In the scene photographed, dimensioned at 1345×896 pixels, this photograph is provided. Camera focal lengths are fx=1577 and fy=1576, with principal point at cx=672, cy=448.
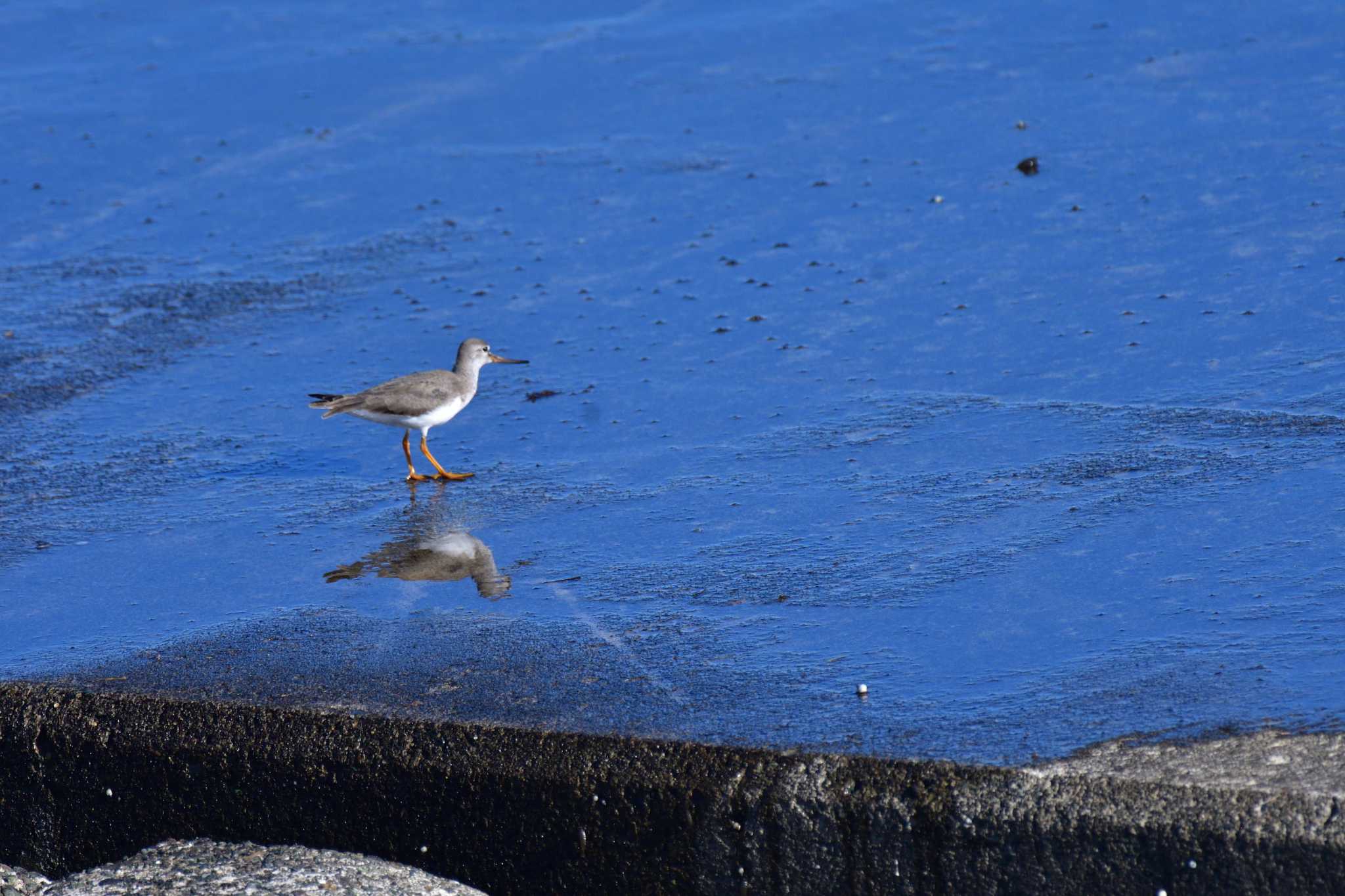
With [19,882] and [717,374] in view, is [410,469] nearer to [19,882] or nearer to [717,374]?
[717,374]

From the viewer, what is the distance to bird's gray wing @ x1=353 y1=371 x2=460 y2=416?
7.12m

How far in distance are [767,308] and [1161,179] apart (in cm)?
290

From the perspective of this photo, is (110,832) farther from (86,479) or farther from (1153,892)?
(1153,892)

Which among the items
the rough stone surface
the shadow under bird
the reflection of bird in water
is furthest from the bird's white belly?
the rough stone surface

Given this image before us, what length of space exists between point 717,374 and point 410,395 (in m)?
1.52

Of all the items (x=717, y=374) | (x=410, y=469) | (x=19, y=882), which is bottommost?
(x=19, y=882)

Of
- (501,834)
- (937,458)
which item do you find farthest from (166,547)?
(937,458)

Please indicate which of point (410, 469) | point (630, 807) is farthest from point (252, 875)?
point (410, 469)

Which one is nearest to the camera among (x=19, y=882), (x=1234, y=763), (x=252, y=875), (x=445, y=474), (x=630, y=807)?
(x=1234, y=763)

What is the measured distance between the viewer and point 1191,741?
4004 millimetres

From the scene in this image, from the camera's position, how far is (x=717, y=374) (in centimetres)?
771

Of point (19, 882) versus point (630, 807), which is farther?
point (19, 882)

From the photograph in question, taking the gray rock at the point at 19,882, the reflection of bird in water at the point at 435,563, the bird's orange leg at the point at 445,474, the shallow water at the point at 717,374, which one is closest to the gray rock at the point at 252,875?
the gray rock at the point at 19,882

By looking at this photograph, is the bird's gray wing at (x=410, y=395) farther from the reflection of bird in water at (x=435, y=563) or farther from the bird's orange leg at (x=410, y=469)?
the reflection of bird in water at (x=435, y=563)
